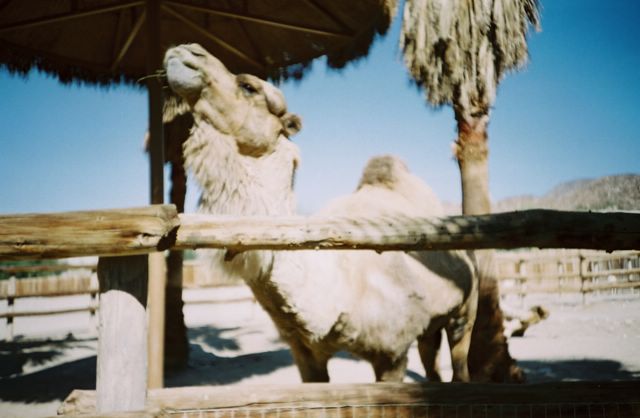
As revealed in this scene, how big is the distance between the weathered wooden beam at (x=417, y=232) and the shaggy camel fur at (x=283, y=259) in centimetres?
39

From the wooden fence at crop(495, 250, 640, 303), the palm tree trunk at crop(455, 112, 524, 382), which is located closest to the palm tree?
the palm tree trunk at crop(455, 112, 524, 382)

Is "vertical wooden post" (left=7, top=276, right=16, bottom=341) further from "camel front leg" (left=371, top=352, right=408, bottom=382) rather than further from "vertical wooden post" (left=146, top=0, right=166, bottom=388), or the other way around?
"camel front leg" (left=371, top=352, right=408, bottom=382)

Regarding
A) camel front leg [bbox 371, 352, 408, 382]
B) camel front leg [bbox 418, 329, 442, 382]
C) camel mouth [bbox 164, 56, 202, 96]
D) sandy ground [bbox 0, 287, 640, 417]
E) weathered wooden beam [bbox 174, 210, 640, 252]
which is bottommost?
sandy ground [bbox 0, 287, 640, 417]

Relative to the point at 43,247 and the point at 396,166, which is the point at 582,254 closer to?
the point at 396,166

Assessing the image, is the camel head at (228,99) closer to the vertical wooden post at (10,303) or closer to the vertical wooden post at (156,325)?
the vertical wooden post at (156,325)

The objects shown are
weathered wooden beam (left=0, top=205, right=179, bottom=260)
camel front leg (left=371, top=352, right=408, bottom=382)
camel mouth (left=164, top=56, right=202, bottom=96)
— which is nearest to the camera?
weathered wooden beam (left=0, top=205, right=179, bottom=260)

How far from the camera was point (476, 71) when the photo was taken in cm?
494

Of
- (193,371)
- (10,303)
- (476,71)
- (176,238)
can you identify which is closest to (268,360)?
(193,371)

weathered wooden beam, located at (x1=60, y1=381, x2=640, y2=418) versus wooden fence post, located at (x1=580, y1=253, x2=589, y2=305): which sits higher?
weathered wooden beam, located at (x1=60, y1=381, x2=640, y2=418)

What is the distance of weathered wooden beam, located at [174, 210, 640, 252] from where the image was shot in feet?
5.63

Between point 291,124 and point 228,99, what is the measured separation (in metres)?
0.52

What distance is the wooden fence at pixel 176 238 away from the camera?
148 cm

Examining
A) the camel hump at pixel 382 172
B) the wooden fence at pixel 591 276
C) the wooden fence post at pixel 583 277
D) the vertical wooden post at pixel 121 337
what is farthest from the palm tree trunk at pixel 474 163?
the wooden fence post at pixel 583 277

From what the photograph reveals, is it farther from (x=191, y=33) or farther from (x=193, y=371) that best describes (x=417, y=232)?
(x=193, y=371)
